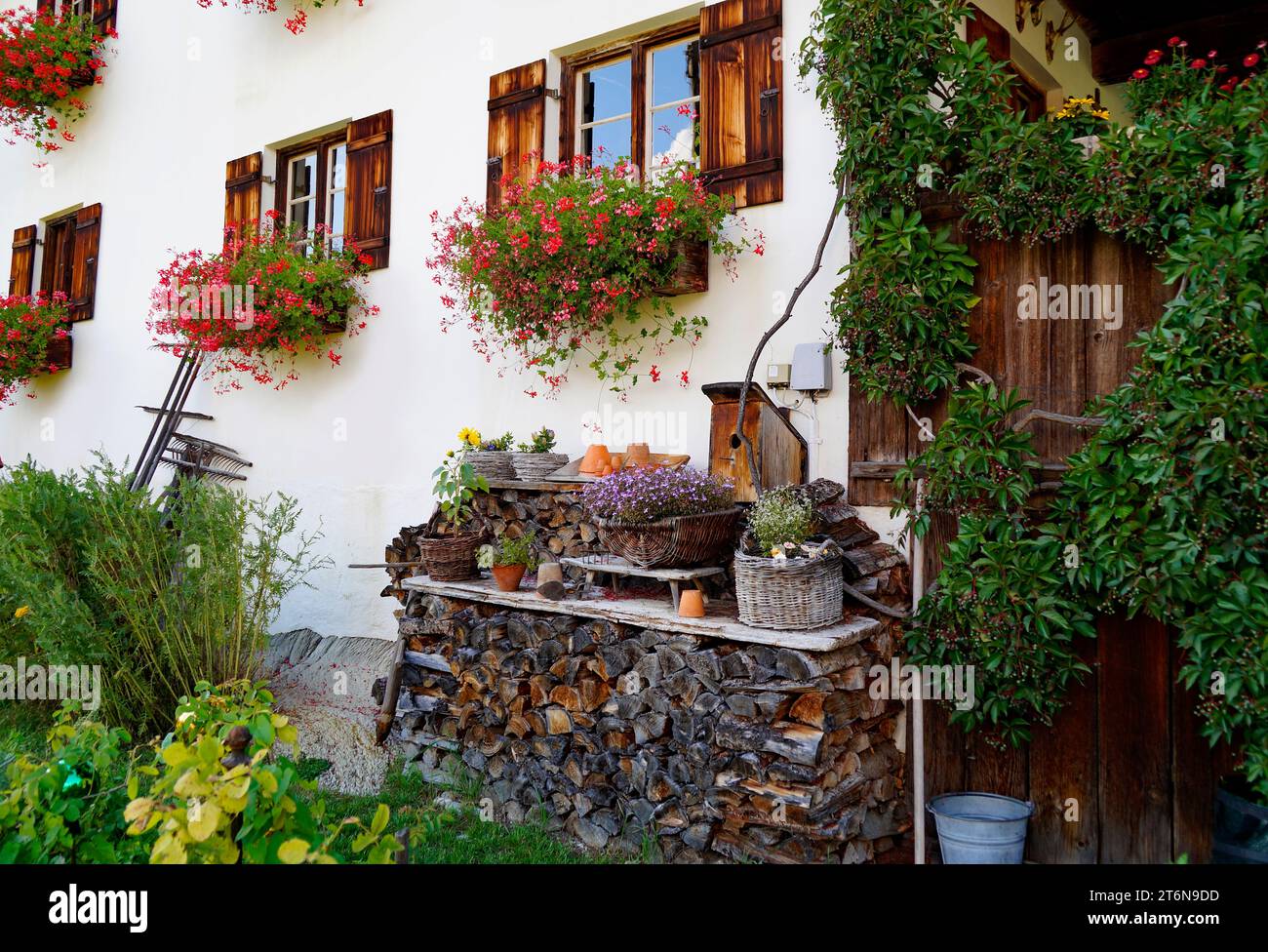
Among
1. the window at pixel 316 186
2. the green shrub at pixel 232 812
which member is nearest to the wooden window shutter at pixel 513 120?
the window at pixel 316 186

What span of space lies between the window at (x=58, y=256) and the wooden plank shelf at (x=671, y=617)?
6800mm

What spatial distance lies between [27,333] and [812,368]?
758 cm

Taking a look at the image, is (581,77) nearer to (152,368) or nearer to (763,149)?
(763,149)

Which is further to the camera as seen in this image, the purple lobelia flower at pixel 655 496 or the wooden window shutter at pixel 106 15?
the wooden window shutter at pixel 106 15

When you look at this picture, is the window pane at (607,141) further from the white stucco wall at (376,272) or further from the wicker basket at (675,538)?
the wicker basket at (675,538)

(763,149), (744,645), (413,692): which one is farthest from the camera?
(413,692)

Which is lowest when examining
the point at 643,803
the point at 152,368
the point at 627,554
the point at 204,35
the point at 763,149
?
the point at 643,803

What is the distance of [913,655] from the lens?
3510 mm

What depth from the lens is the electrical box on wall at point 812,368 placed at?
3992 millimetres

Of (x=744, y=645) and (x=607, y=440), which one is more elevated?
(x=607, y=440)

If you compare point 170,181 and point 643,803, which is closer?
point 643,803

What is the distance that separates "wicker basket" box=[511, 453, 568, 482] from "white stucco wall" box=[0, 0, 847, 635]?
0.97ft
